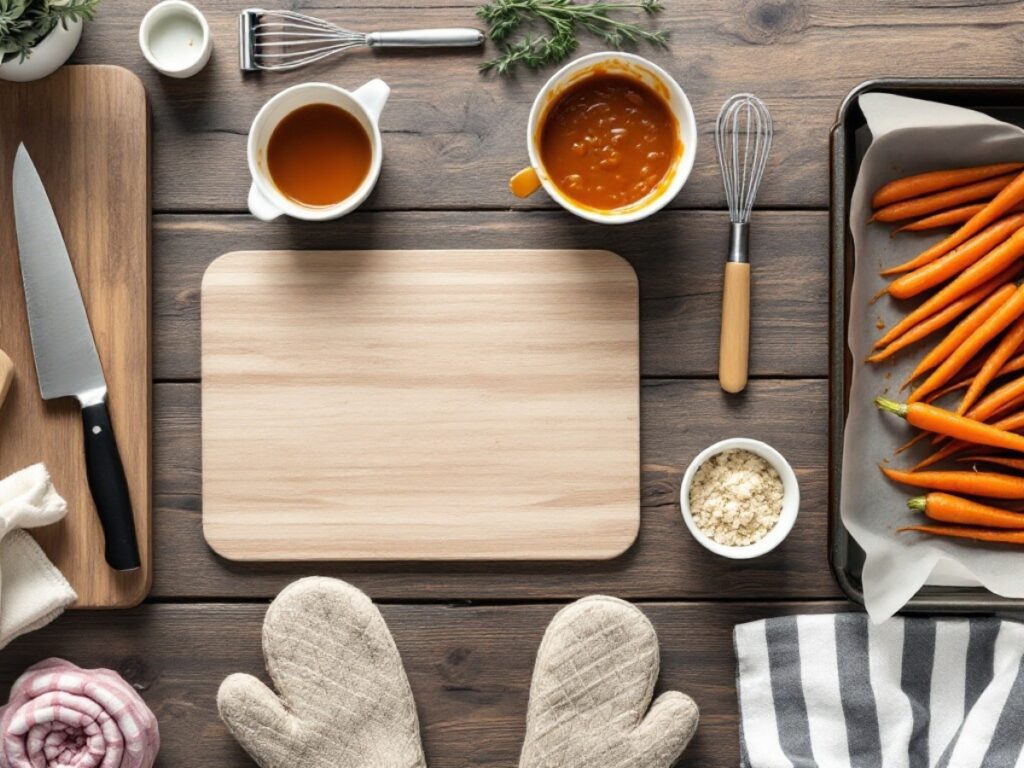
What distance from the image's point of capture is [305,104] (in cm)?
94

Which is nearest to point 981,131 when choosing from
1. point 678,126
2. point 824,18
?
point 824,18

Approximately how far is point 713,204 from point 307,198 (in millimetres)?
434

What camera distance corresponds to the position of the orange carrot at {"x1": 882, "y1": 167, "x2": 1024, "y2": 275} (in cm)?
94

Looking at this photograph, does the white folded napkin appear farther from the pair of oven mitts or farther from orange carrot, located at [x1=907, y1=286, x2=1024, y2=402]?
orange carrot, located at [x1=907, y1=286, x2=1024, y2=402]

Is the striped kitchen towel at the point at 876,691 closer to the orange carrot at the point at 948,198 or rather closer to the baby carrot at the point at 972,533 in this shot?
the baby carrot at the point at 972,533

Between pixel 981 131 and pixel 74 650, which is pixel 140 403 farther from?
pixel 981 131

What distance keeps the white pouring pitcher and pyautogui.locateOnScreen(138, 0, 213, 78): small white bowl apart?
11 cm

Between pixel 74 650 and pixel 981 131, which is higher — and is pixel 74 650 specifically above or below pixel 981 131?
below

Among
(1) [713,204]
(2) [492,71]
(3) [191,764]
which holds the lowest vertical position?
(3) [191,764]

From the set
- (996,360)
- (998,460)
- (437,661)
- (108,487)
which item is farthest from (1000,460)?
(108,487)

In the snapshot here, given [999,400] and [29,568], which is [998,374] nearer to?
[999,400]

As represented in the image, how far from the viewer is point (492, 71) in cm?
99

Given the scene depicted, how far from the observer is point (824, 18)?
99cm

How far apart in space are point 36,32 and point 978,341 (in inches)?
39.3
